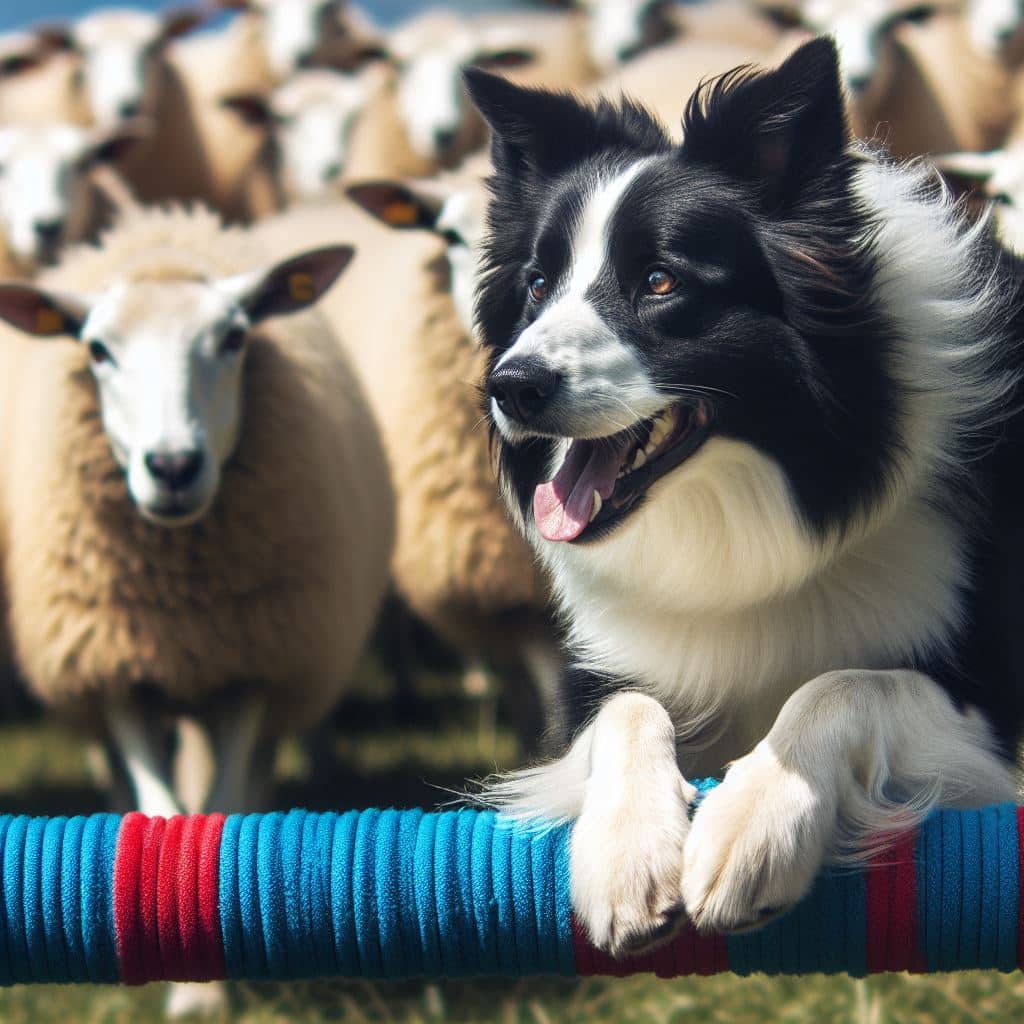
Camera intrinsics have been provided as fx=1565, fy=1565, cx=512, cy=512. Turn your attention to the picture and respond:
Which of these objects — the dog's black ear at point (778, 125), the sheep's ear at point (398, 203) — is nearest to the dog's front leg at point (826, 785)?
the dog's black ear at point (778, 125)

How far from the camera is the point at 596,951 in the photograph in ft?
6.04

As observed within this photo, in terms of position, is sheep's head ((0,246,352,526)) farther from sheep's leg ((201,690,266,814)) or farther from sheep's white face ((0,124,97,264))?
sheep's white face ((0,124,97,264))

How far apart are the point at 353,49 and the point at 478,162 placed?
4574 millimetres

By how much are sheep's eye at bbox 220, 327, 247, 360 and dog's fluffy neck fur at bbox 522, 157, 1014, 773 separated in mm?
2396

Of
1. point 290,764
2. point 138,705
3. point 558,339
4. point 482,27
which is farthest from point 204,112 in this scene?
point 558,339

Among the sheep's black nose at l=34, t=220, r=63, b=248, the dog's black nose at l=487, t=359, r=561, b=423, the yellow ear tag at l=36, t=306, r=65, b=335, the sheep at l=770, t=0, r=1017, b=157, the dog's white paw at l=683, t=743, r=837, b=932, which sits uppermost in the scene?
the dog's black nose at l=487, t=359, r=561, b=423

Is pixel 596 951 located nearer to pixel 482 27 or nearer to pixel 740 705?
pixel 740 705

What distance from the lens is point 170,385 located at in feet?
14.2

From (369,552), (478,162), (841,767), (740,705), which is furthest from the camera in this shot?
(478,162)

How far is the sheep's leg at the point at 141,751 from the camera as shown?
4.35 m

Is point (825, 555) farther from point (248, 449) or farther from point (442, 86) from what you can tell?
point (442, 86)

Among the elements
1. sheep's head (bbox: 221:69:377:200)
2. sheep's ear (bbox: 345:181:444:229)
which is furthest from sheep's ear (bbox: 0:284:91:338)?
sheep's head (bbox: 221:69:377:200)

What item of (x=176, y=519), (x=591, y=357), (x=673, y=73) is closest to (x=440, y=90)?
(x=673, y=73)

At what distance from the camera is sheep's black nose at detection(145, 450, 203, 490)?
416 cm
